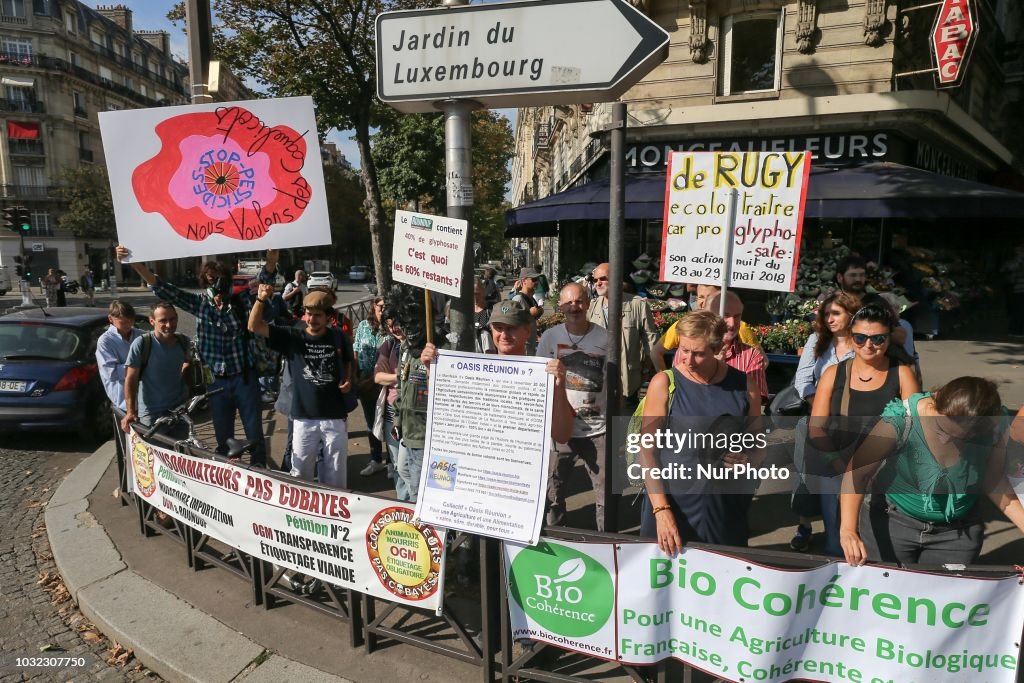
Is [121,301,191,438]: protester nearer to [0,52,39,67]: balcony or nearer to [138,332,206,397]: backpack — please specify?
[138,332,206,397]: backpack

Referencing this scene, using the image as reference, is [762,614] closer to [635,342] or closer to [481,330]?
[635,342]

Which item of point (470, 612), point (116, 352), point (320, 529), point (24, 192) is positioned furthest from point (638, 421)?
point (24, 192)

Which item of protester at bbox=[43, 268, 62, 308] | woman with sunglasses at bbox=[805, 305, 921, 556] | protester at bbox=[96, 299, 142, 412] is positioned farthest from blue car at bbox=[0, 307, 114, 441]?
protester at bbox=[43, 268, 62, 308]

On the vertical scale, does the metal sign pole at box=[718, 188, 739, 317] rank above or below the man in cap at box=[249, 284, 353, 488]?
above

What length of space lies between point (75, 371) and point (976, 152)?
18655 millimetres

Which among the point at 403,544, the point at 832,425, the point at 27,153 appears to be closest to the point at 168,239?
the point at 403,544

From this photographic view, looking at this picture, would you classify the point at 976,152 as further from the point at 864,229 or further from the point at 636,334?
the point at 636,334

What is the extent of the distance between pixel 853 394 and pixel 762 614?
121cm

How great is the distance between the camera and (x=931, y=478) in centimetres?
258

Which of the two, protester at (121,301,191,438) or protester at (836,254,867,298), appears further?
protester at (121,301,191,438)

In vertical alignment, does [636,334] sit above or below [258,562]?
above

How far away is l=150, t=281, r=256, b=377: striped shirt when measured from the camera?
4.93 meters

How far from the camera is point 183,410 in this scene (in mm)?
4711

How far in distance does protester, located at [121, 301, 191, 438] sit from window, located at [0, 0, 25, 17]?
203ft
